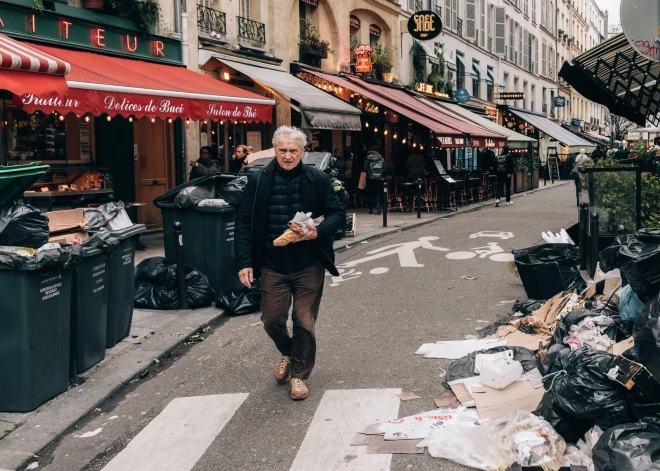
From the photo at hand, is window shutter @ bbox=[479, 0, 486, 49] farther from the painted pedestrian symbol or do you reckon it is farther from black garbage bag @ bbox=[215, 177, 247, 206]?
→ black garbage bag @ bbox=[215, 177, 247, 206]

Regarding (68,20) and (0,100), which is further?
(68,20)

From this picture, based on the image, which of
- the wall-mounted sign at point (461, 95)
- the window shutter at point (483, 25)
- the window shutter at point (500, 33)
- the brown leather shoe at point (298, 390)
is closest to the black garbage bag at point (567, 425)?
the brown leather shoe at point (298, 390)

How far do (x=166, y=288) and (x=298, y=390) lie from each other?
3556 mm

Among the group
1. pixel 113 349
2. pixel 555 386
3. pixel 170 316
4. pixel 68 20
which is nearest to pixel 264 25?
pixel 68 20

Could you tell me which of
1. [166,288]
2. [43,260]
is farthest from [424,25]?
[43,260]

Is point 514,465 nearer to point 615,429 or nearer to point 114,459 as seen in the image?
point 615,429

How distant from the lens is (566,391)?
4258 mm

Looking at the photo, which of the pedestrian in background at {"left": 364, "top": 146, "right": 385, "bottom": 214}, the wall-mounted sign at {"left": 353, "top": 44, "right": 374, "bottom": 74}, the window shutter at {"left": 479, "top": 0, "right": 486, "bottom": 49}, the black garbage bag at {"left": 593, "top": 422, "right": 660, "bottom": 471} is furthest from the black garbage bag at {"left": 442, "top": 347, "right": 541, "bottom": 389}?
the window shutter at {"left": 479, "top": 0, "right": 486, "bottom": 49}

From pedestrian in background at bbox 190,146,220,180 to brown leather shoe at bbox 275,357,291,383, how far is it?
918cm

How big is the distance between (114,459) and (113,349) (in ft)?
8.00

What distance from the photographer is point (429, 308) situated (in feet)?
27.3

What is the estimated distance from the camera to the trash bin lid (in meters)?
5.49

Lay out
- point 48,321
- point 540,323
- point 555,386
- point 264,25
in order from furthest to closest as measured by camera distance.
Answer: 1. point 264,25
2. point 540,323
3. point 48,321
4. point 555,386

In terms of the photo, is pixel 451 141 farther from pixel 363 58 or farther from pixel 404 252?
pixel 404 252
